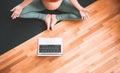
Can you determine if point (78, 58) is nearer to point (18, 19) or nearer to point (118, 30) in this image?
point (118, 30)

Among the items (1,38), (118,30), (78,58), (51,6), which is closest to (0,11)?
(1,38)

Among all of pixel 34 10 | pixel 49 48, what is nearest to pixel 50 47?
pixel 49 48

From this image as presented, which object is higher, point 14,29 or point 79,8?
point 79,8

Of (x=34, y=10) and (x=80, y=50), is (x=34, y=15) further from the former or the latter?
(x=80, y=50)

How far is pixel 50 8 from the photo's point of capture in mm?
1905

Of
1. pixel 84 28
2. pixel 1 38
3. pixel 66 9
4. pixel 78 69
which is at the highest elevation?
pixel 66 9

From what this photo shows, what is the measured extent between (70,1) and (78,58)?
1.38ft

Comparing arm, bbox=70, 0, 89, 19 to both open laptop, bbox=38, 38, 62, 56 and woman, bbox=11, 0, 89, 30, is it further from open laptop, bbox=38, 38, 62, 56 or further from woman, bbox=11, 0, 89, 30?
open laptop, bbox=38, 38, 62, 56

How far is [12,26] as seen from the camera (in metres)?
1.91

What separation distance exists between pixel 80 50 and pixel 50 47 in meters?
0.21

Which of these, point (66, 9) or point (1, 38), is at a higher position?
point (66, 9)

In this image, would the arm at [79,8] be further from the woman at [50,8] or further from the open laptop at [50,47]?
the open laptop at [50,47]

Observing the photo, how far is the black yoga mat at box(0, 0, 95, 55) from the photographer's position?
1867 millimetres

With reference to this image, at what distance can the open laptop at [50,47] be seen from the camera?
1818mm
